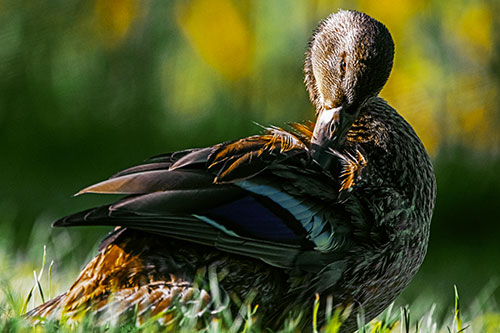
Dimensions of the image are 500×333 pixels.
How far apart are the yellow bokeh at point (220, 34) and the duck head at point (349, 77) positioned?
365cm

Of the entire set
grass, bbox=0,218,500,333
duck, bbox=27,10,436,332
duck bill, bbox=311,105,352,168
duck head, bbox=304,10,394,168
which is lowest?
grass, bbox=0,218,500,333

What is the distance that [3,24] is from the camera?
23.2 feet

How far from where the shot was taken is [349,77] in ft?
11.0

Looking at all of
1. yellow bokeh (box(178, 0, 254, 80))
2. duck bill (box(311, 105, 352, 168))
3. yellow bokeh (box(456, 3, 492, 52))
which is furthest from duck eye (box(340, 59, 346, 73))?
yellow bokeh (box(178, 0, 254, 80))

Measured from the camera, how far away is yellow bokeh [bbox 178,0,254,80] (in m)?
7.18

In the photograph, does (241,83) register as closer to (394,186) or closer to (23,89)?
(23,89)

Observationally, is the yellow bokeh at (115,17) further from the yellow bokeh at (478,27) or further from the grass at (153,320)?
the grass at (153,320)

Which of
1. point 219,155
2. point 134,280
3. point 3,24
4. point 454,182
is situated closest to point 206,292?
point 134,280

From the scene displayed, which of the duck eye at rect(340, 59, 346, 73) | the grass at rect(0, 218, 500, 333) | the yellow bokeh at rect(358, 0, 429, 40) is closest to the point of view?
the grass at rect(0, 218, 500, 333)

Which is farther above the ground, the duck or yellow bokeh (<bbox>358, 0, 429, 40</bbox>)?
yellow bokeh (<bbox>358, 0, 429, 40</bbox>)

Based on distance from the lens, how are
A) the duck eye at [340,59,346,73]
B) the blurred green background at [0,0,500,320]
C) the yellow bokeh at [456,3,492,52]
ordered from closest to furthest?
the duck eye at [340,59,346,73], the blurred green background at [0,0,500,320], the yellow bokeh at [456,3,492,52]

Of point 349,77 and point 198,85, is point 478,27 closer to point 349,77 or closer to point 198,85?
point 198,85

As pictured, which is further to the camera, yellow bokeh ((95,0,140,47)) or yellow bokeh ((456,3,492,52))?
yellow bokeh ((95,0,140,47))

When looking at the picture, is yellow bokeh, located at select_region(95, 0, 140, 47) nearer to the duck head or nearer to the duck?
the duck head
